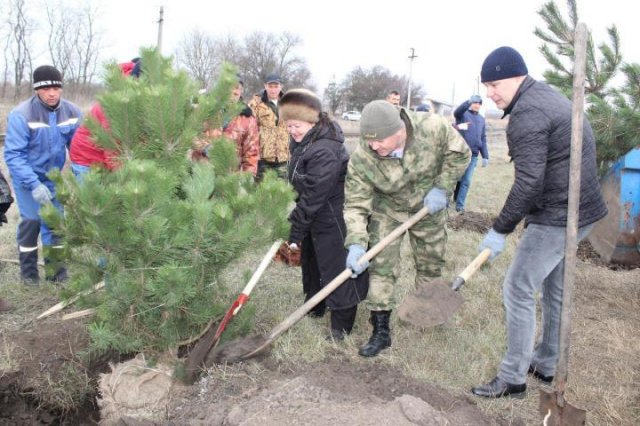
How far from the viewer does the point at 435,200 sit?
3408 mm

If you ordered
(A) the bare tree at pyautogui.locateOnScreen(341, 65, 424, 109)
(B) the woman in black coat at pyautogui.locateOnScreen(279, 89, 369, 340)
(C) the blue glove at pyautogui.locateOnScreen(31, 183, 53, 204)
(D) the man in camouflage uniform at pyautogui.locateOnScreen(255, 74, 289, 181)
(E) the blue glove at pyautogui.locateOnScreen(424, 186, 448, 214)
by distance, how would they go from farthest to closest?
(A) the bare tree at pyautogui.locateOnScreen(341, 65, 424, 109) → (D) the man in camouflage uniform at pyautogui.locateOnScreen(255, 74, 289, 181) → (C) the blue glove at pyautogui.locateOnScreen(31, 183, 53, 204) → (E) the blue glove at pyautogui.locateOnScreen(424, 186, 448, 214) → (B) the woman in black coat at pyautogui.locateOnScreen(279, 89, 369, 340)

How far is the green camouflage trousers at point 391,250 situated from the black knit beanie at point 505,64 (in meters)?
1.17

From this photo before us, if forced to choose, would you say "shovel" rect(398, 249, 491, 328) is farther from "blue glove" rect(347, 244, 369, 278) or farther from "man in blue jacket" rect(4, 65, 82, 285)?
"man in blue jacket" rect(4, 65, 82, 285)

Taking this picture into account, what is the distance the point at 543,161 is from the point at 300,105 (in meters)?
1.45

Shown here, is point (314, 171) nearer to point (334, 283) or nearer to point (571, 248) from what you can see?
point (334, 283)

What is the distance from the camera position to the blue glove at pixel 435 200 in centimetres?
→ 341

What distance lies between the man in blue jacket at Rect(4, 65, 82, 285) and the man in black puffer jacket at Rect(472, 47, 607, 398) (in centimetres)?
325

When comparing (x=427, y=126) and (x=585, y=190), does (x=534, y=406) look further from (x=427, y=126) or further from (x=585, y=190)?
(x=427, y=126)

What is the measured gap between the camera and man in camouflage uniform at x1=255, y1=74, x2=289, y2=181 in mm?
5926

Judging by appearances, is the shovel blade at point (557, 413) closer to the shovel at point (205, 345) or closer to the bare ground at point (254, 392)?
the bare ground at point (254, 392)

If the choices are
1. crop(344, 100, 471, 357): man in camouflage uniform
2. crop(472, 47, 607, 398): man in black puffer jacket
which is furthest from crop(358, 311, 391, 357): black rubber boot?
crop(472, 47, 607, 398): man in black puffer jacket

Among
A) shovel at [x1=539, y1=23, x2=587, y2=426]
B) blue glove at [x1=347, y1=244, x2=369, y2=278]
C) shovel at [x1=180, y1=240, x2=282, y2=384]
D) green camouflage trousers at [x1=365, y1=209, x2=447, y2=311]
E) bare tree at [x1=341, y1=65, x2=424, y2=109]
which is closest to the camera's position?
shovel at [x1=539, y1=23, x2=587, y2=426]

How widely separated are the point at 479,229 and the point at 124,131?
5.64 metres

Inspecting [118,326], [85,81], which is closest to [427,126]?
[118,326]
